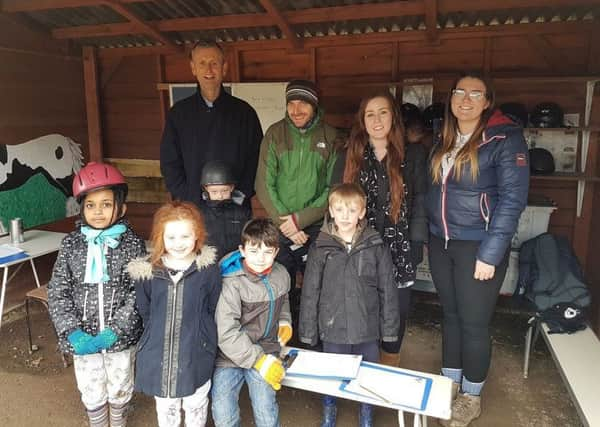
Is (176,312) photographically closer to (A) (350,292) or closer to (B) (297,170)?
(A) (350,292)

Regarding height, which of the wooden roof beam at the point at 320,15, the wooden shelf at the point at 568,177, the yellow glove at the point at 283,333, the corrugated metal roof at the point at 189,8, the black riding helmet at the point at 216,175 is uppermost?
the corrugated metal roof at the point at 189,8

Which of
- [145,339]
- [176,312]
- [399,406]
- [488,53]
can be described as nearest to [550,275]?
[399,406]

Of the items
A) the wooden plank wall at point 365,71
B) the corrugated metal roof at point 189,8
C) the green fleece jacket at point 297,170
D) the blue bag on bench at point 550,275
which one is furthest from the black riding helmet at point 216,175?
the wooden plank wall at point 365,71

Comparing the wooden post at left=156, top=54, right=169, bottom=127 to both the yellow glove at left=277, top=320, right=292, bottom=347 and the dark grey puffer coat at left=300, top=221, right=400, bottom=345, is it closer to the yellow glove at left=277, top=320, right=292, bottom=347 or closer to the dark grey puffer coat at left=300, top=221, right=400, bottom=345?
the dark grey puffer coat at left=300, top=221, right=400, bottom=345

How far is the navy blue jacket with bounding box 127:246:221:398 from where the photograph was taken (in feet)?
6.86

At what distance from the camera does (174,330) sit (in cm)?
210

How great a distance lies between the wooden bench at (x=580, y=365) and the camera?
2.33 metres

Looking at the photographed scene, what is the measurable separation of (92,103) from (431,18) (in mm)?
3821

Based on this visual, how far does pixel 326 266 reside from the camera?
237 centimetres

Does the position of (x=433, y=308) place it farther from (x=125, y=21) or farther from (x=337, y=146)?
(x=125, y=21)

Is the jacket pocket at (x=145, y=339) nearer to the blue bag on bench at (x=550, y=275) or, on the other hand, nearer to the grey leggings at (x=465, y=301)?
the grey leggings at (x=465, y=301)

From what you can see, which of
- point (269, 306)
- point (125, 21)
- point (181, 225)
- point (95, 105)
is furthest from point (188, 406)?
point (95, 105)

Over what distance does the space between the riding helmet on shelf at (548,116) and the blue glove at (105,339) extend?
364 cm

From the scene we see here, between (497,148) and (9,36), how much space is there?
A: 440 centimetres
